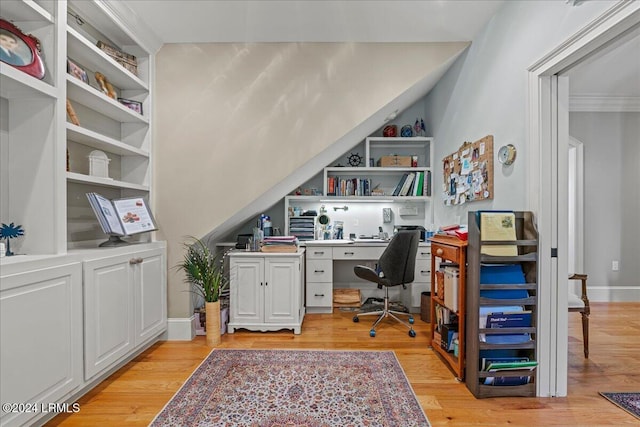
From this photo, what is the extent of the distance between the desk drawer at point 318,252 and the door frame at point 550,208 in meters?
1.95

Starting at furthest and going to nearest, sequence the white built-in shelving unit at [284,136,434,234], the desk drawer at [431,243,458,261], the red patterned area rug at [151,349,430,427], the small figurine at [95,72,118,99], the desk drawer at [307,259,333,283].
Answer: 1. the white built-in shelving unit at [284,136,434,234]
2. the desk drawer at [307,259,333,283]
3. the small figurine at [95,72,118,99]
4. the desk drawer at [431,243,458,261]
5. the red patterned area rug at [151,349,430,427]

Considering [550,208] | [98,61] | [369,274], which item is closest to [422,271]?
[369,274]

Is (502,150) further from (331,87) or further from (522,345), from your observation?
(331,87)

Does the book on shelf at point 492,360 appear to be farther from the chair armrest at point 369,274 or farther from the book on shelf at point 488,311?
the chair armrest at point 369,274

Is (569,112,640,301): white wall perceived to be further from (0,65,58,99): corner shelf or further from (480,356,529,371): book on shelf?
(0,65,58,99): corner shelf

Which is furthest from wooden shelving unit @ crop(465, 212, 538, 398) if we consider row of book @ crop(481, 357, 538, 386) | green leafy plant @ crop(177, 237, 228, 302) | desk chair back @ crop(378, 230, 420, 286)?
green leafy plant @ crop(177, 237, 228, 302)

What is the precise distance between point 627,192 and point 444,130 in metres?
2.58

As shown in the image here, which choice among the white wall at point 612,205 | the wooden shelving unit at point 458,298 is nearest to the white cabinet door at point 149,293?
the wooden shelving unit at point 458,298

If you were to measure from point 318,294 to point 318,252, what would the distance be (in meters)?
0.45

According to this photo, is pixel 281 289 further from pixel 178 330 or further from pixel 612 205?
pixel 612 205

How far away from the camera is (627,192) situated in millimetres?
3820

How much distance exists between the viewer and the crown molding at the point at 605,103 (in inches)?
147

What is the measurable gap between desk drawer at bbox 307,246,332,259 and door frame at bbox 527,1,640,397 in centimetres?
195

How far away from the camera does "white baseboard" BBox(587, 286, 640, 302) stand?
380 cm
